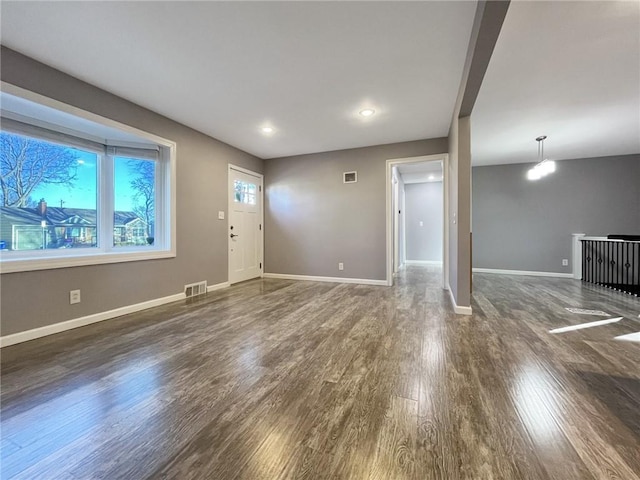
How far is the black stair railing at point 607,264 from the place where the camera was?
525 cm

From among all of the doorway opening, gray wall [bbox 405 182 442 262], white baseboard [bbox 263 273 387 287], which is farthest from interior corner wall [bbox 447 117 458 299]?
gray wall [bbox 405 182 442 262]

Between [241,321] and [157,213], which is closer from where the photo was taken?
[241,321]

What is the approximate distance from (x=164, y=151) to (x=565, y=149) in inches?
266

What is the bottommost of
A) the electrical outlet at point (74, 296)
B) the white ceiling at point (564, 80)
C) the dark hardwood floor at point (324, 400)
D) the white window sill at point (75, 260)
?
the dark hardwood floor at point (324, 400)

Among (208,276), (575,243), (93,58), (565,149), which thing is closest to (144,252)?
(208,276)

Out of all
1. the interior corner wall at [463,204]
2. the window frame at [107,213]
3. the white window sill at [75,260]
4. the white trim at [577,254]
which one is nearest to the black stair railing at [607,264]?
the white trim at [577,254]

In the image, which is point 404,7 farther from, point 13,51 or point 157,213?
point 157,213

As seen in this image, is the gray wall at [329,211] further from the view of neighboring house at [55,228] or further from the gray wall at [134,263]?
the view of neighboring house at [55,228]

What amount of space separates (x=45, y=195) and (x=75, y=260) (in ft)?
2.49

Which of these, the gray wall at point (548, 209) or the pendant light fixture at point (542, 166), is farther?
the gray wall at point (548, 209)

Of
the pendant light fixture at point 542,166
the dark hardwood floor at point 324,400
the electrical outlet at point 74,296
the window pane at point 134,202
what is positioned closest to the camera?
the dark hardwood floor at point 324,400

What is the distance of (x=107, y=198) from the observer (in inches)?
128

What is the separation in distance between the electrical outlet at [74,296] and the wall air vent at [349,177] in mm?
4006

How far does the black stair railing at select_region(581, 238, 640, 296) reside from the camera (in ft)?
17.2
